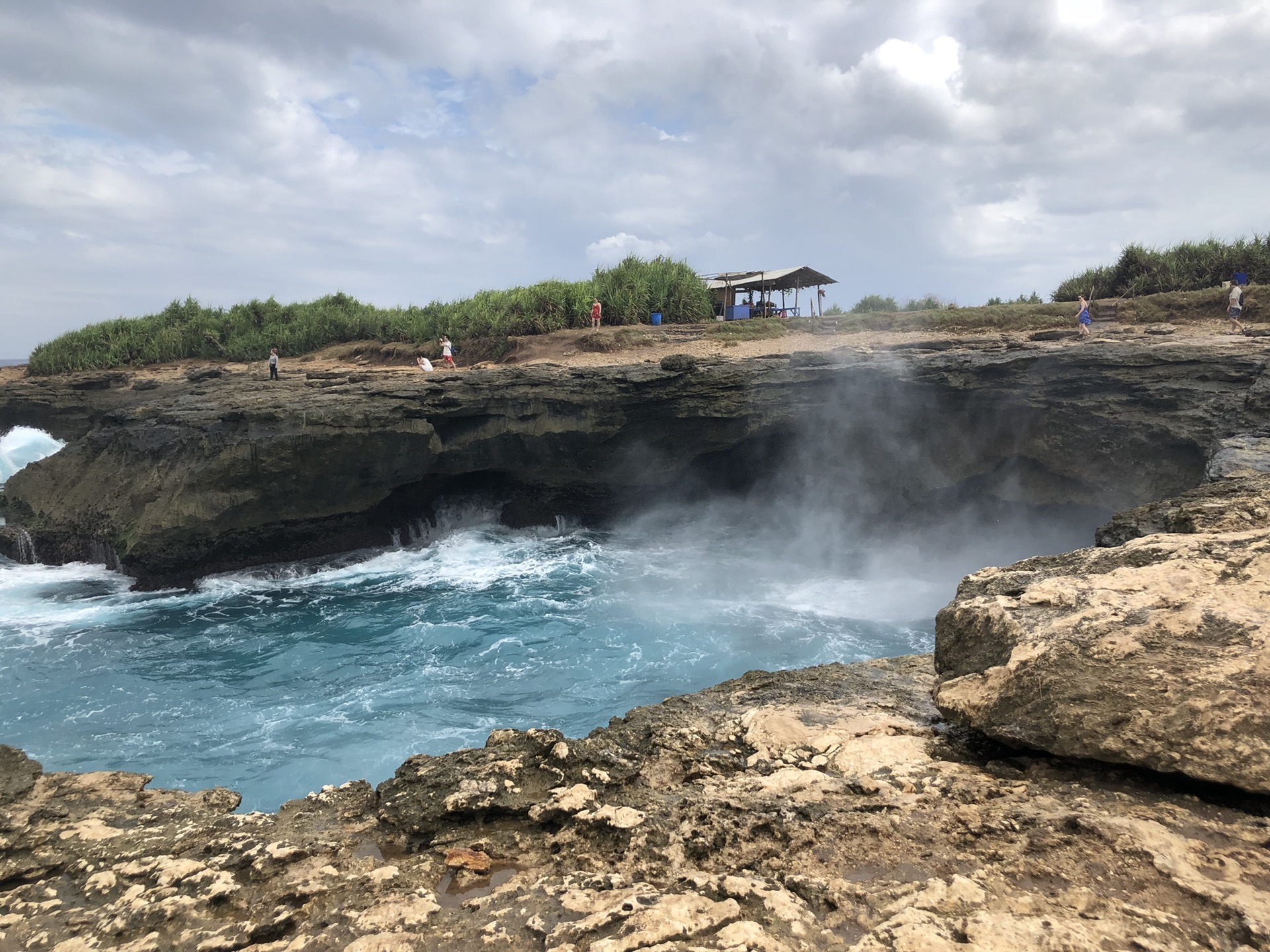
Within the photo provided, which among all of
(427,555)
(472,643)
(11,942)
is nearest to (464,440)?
(427,555)

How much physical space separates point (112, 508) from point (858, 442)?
14.7m

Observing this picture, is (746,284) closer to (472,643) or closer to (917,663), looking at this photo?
(472,643)

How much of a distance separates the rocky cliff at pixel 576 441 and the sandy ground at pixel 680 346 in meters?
0.78

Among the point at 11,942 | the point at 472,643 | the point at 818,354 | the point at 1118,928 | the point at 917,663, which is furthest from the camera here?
the point at 818,354

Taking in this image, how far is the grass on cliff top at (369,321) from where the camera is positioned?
18.3 meters

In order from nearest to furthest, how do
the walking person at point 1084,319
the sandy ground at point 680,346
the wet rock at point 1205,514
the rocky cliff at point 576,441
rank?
1. the wet rock at point 1205,514
2. the rocky cliff at point 576,441
3. the sandy ground at point 680,346
4. the walking person at point 1084,319

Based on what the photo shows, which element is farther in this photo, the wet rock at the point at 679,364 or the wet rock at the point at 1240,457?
the wet rock at the point at 679,364

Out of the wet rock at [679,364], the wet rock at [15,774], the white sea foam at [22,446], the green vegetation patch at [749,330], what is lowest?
the wet rock at [15,774]

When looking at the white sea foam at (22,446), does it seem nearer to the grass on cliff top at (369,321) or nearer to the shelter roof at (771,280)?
the grass on cliff top at (369,321)

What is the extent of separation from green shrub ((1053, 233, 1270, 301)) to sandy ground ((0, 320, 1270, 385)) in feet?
8.50

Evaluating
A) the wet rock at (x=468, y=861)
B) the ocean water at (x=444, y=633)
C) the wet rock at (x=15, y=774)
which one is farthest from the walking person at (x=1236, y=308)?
the wet rock at (x=15, y=774)

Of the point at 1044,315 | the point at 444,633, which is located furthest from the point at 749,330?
the point at 444,633

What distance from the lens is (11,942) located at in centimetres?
235

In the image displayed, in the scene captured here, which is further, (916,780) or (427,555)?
(427,555)
